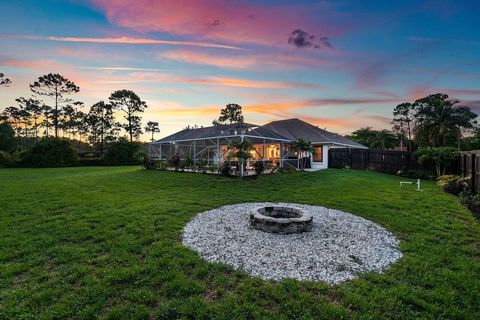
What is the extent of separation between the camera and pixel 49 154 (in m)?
26.0

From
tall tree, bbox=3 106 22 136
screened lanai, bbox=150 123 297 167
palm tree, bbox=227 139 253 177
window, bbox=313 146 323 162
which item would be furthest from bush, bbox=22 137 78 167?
window, bbox=313 146 323 162

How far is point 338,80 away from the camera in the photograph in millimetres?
13172

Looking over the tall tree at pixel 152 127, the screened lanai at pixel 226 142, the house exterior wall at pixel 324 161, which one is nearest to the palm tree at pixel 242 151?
the screened lanai at pixel 226 142

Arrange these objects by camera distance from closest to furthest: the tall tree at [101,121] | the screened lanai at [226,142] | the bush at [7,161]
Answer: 1. the screened lanai at [226,142]
2. the bush at [7,161]
3. the tall tree at [101,121]

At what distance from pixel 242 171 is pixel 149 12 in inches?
352

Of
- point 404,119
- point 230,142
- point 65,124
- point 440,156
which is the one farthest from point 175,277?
point 404,119

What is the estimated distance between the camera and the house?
16.4m

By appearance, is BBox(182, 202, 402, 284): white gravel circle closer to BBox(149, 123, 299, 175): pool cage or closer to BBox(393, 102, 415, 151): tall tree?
BBox(149, 123, 299, 175): pool cage

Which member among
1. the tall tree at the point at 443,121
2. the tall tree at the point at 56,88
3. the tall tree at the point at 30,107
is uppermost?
the tall tree at the point at 56,88

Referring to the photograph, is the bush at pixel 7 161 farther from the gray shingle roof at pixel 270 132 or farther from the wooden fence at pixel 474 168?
the wooden fence at pixel 474 168

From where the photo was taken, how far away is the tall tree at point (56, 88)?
2857 centimetres

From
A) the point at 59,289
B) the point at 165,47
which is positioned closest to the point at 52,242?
the point at 59,289

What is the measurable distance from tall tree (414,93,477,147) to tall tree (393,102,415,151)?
20.7ft

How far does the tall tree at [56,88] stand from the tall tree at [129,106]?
15.7 feet
